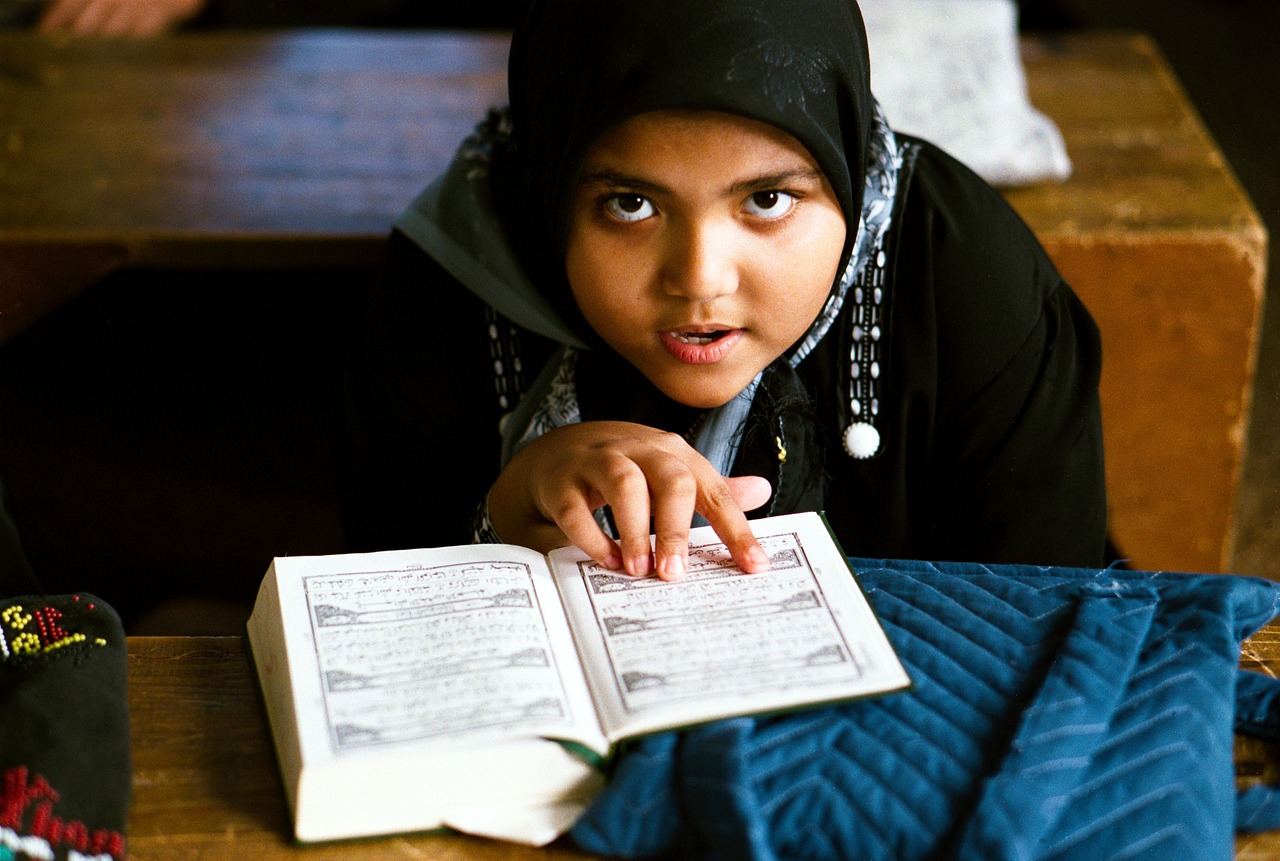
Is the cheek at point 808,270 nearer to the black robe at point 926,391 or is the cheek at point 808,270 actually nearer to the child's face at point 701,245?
the child's face at point 701,245

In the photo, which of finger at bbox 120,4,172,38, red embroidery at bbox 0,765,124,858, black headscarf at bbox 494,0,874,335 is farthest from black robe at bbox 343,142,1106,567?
finger at bbox 120,4,172,38

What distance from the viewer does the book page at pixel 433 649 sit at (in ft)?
2.25

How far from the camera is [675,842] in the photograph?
26.2 inches

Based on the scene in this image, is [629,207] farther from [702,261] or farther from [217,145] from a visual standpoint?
[217,145]

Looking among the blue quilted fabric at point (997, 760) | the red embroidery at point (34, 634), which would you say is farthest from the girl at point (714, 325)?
the red embroidery at point (34, 634)

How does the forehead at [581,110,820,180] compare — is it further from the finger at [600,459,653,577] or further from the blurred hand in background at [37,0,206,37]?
the blurred hand in background at [37,0,206,37]

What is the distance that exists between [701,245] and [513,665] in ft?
1.05

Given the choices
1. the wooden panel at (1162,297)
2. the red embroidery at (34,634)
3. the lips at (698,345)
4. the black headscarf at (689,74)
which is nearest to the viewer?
the red embroidery at (34,634)

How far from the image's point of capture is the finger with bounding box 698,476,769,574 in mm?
801

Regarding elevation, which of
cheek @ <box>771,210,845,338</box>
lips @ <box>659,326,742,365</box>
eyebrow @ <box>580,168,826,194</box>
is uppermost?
eyebrow @ <box>580,168,826,194</box>

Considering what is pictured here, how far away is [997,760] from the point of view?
67cm

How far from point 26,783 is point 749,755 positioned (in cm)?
36

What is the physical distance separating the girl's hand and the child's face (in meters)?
0.08

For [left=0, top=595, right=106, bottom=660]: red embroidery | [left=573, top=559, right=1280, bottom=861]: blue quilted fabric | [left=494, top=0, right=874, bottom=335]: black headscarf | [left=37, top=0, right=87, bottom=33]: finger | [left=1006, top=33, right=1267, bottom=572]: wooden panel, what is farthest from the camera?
[left=37, top=0, right=87, bottom=33]: finger
